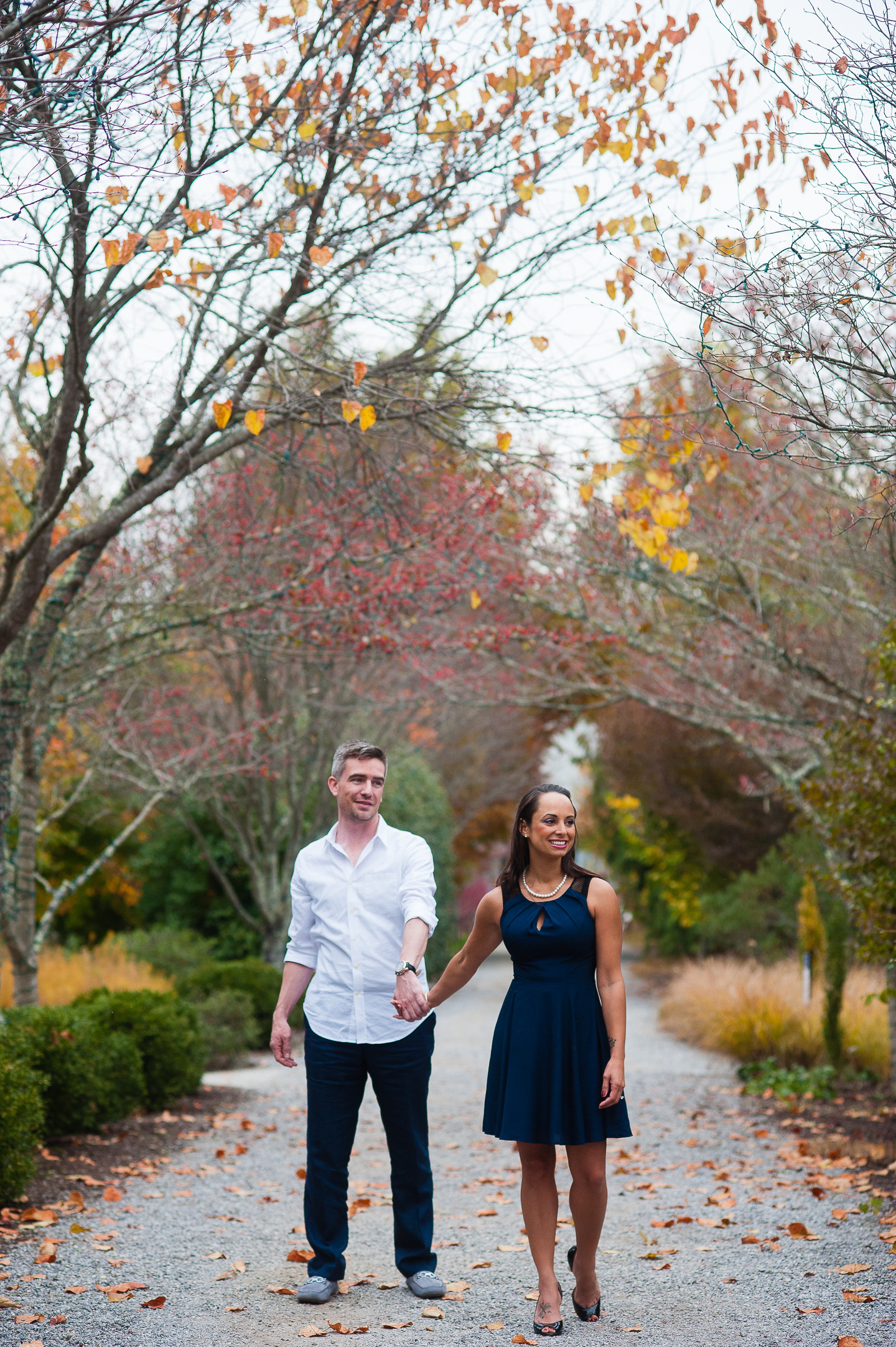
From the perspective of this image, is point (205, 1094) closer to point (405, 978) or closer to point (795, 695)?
point (795, 695)

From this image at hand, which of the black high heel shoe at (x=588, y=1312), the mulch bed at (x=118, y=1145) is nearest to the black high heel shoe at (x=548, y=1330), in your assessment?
the black high heel shoe at (x=588, y=1312)

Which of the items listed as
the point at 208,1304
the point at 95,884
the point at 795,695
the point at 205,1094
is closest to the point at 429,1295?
the point at 208,1304

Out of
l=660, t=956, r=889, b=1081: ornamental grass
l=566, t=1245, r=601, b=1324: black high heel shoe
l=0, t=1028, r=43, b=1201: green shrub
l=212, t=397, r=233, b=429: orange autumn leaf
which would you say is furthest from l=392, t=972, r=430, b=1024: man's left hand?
l=660, t=956, r=889, b=1081: ornamental grass

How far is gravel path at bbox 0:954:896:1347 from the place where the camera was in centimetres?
411

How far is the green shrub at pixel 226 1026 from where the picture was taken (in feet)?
38.0

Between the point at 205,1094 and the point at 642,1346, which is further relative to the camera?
the point at 205,1094

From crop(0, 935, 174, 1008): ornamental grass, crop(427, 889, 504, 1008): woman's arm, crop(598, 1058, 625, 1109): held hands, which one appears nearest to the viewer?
crop(598, 1058, 625, 1109): held hands

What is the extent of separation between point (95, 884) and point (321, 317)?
1366 centimetres

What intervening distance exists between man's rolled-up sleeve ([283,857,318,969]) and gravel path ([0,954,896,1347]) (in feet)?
3.97

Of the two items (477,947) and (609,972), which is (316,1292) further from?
(609,972)

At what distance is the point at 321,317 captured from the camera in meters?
5.80

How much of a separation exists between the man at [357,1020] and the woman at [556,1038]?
267 millimetres

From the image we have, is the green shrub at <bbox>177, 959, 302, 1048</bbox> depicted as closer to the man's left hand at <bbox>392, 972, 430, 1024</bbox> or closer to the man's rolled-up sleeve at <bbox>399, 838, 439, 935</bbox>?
the man's rolled-up sleeve at <bbox>399, 838, 439, 935</bbox>

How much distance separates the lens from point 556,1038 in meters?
3.97
